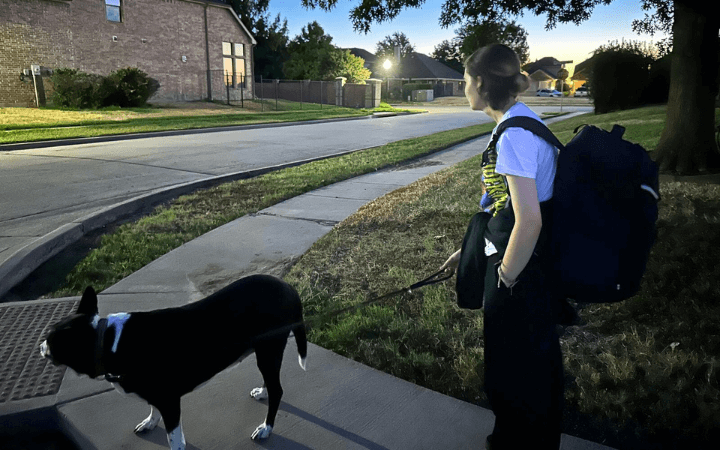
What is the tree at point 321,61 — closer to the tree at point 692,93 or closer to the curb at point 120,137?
the curb at point 120,137

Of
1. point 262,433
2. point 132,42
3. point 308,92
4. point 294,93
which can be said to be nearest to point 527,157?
point 262,433

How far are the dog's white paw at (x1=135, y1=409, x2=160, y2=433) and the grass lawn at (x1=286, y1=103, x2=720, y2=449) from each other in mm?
1077

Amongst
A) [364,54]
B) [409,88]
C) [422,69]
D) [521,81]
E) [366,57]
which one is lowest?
[521,81]

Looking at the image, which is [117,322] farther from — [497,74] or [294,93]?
[294,93]

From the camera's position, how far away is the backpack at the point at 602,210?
6.07 feet

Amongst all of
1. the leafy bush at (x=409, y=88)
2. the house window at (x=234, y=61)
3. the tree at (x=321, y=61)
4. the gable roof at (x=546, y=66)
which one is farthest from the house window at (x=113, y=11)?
the gable roof at (x=546, y=66)

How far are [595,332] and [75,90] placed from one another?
25.7 m

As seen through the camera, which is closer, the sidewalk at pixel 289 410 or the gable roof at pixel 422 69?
the sidewalk at pixel 289 410

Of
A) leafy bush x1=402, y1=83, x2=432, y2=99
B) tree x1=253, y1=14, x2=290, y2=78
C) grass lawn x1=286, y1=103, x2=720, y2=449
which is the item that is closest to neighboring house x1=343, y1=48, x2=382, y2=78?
leafy bush x1=402, y1=83, x2=432, y2=99

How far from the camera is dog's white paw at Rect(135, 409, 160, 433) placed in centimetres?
257

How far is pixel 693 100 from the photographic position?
818 centimetres

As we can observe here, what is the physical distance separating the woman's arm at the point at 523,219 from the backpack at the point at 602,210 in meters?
0.13

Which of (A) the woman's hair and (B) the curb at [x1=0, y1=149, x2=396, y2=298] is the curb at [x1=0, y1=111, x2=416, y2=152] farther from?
(A) the woman's hair

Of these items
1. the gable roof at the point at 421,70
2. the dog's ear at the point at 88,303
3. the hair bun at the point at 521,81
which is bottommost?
the dog's ear at the point at 88,303
